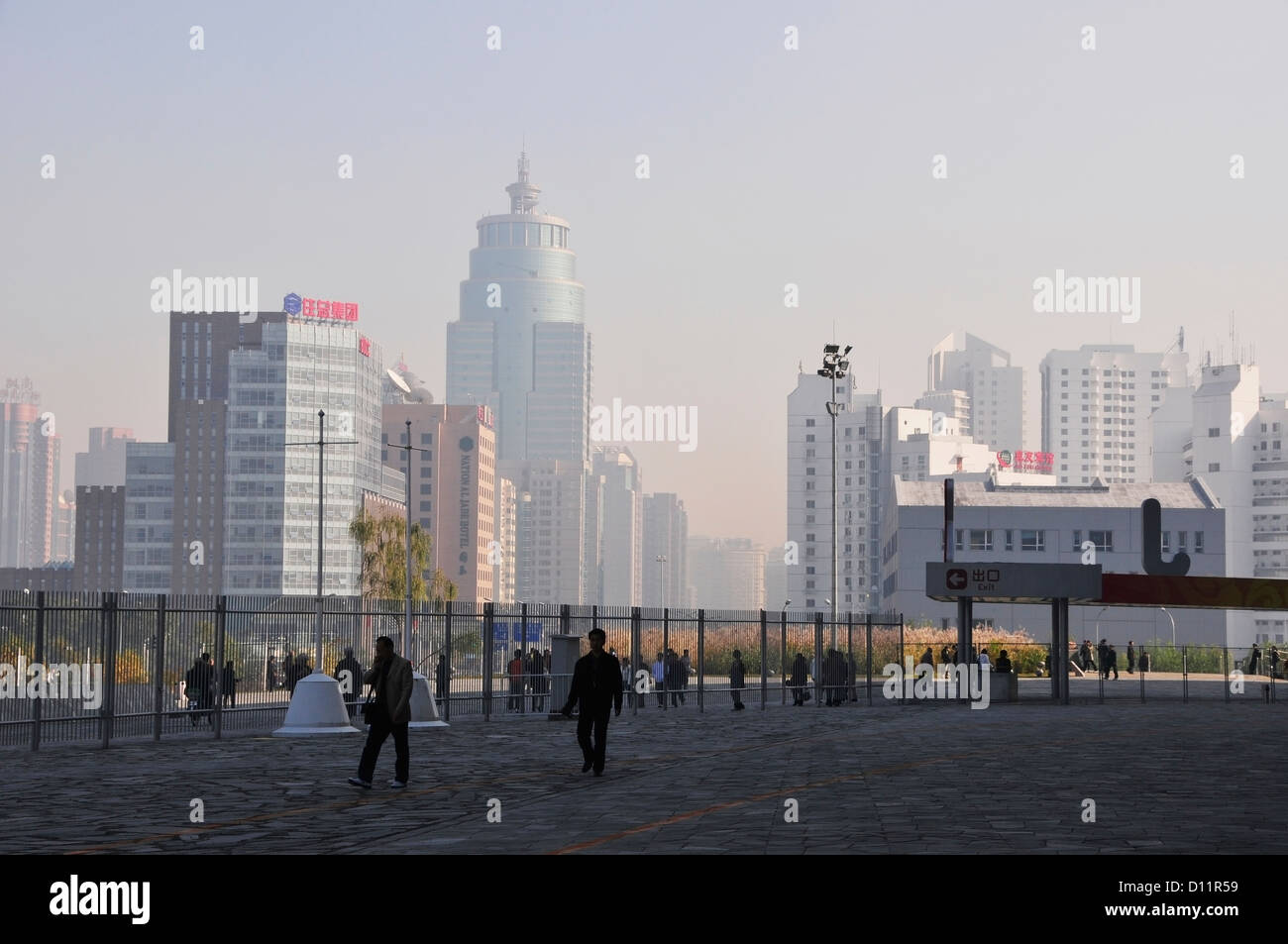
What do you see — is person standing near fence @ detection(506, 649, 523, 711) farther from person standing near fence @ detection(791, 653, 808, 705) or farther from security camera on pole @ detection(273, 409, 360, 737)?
person standing near fence @ detection(791, 653, 808, 705)

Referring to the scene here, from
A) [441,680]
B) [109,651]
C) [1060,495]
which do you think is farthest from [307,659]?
[1060,495]

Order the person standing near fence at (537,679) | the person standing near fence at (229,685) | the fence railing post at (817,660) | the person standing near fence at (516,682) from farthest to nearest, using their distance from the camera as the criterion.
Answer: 1. the fence railing post at (817,660)
2. the person standing near fence at (537,679)
3. the person standing near fence at (516,682)
4. the person standing near fence at (229,685)

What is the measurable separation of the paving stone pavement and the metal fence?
0.90m

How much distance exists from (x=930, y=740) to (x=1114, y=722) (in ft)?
29.1

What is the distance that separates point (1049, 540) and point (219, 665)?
110352 mm

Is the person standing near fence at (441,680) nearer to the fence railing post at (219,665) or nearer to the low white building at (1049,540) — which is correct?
the fence railing post at (219,665)

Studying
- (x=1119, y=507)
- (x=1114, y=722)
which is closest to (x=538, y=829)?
(x=1114, y=722)

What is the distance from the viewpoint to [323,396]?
195 metres

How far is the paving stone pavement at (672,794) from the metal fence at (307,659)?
2.95 ft

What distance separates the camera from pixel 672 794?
58.3ft

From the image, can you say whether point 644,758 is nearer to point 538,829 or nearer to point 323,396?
point 538,829

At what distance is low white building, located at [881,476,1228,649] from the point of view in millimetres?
127625

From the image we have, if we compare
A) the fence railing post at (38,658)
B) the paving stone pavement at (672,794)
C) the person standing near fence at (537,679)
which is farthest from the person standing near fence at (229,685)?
the person standing near fence at (537,679)

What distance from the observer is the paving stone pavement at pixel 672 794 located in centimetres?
1338
